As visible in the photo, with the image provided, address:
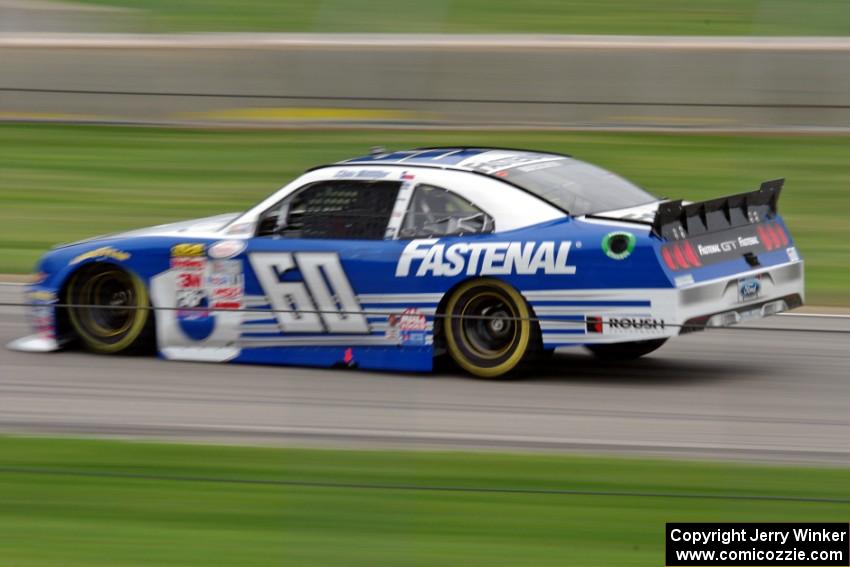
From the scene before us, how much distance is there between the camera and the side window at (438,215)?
29.2 feet

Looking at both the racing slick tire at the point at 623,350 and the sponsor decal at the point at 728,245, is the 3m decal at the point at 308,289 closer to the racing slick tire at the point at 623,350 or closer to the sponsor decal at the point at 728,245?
the racing slick tire at the point at 623,350

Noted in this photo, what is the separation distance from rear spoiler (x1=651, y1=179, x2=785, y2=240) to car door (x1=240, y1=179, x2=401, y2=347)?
5.40ft

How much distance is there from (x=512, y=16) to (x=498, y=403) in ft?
43.2

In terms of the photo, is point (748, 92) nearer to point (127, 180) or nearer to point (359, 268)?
point (127, 180)

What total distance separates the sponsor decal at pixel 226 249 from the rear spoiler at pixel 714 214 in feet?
8.50

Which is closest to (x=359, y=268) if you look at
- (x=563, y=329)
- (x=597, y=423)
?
(x=563, y=329)

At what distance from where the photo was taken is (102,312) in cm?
970

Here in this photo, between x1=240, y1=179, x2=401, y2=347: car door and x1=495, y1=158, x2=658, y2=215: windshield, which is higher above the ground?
x1=495, y1=158, x2=658, y2=215: windshield

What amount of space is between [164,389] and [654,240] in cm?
287

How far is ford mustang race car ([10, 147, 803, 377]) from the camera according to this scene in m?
8.39

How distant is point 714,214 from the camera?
876 centimetres

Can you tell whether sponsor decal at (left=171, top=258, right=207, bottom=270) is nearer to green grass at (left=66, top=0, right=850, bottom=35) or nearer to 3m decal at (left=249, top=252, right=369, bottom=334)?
3m decal at (left=249, top=252, right=369, bottom=334)

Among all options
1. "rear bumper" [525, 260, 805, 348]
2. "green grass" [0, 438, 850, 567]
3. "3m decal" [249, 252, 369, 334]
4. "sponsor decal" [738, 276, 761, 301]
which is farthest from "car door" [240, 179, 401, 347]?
"green grass" [0, 438, 850, 567]

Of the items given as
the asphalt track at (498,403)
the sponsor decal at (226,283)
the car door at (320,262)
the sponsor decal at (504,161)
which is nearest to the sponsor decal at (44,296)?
the asphalt track at (498,403)
